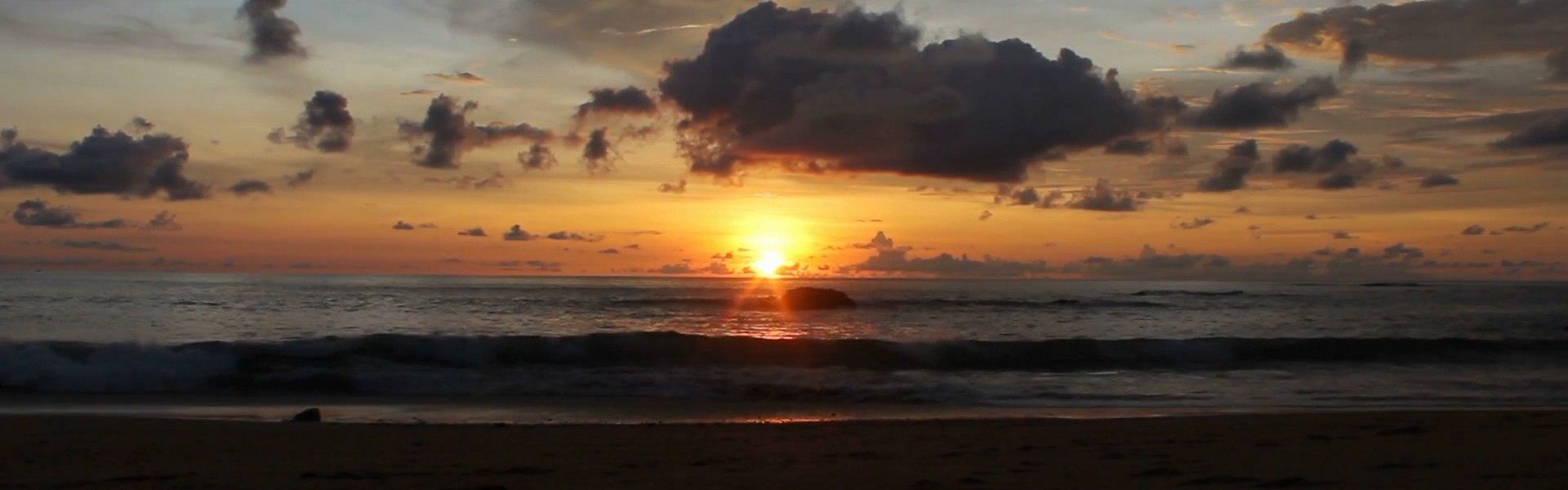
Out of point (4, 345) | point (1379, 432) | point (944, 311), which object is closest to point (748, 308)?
point (944, 311)

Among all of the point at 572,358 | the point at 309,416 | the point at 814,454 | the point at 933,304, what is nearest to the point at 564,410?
the point at 309,416

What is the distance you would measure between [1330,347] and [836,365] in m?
13.5

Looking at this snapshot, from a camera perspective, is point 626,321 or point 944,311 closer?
point 626,321

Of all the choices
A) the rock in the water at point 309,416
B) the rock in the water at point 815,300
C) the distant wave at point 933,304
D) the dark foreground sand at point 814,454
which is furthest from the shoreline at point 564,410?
the distant wave at point 933,304

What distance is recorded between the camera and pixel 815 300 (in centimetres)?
6688

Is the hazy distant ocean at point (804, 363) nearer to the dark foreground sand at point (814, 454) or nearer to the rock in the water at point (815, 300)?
the dark foreground sand at point (814, 454)

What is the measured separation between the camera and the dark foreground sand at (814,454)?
848 centimetres

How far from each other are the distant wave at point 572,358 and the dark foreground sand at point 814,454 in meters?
7.73

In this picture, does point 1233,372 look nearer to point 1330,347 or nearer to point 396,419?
point 1330,347

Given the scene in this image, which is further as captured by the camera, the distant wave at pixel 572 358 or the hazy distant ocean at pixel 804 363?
the distant wave at pixel 572 358

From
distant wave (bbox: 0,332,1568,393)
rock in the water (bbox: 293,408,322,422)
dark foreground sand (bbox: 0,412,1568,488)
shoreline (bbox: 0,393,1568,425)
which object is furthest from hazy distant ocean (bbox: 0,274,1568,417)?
dark foreground sand (bbox: 0,412,1568,488)

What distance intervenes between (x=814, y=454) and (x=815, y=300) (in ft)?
185

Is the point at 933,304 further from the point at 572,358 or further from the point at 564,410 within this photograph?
the point at 564,410

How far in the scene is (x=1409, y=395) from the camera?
1862 cm
